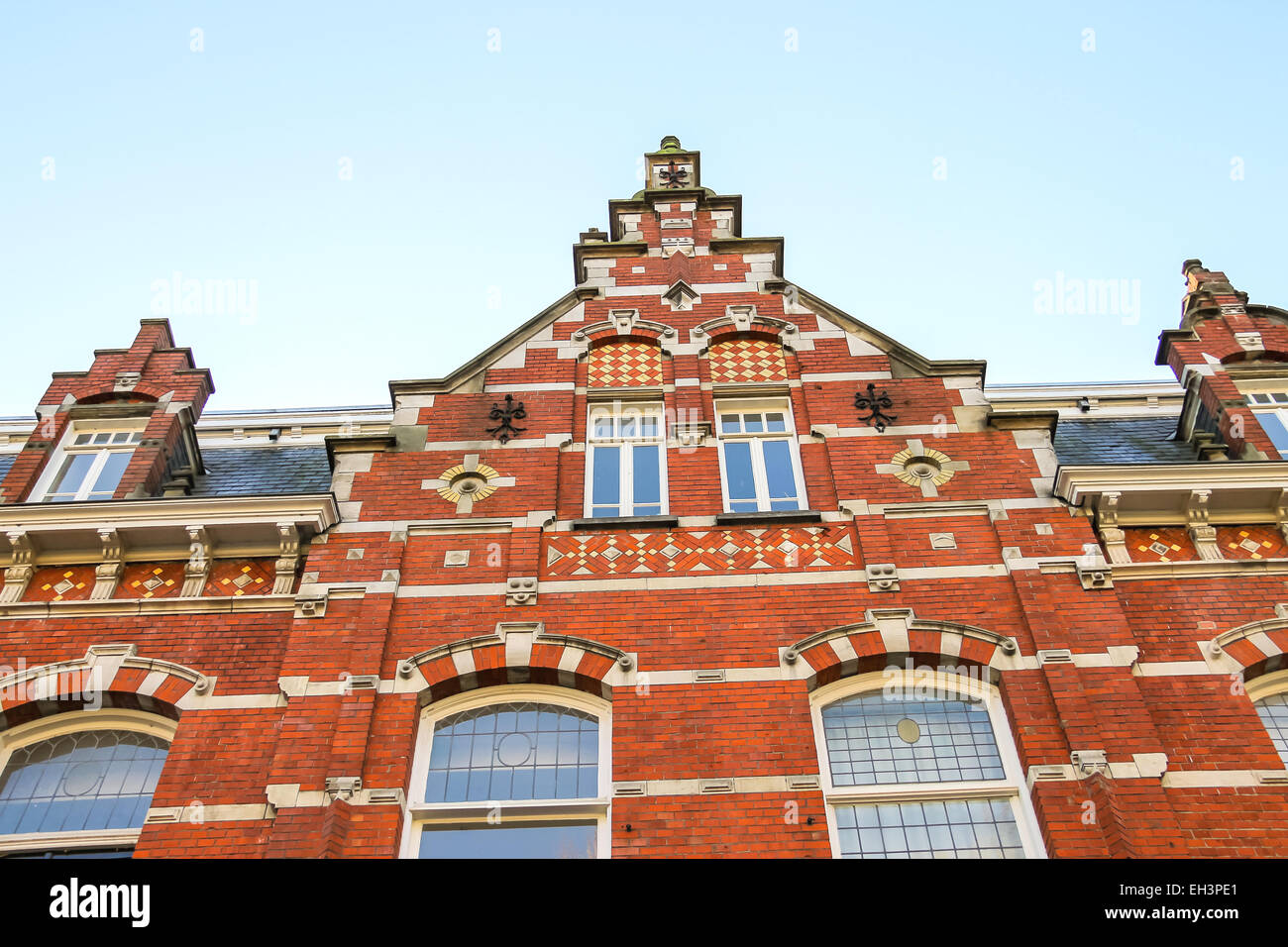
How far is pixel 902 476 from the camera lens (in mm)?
12398

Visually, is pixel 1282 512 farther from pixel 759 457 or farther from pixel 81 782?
pixel 81 782

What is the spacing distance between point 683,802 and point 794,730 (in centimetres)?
123

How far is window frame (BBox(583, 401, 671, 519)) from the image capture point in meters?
12.4

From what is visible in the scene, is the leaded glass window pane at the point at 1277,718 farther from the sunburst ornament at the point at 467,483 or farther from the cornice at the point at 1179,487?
the sunburst ornament at the point at 467,483

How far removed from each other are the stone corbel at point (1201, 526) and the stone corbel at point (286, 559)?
9.50m

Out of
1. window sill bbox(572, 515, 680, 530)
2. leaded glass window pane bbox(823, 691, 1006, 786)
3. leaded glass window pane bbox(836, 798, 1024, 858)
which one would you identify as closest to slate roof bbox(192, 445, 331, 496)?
window sill bbox(572, 515, 680, 530)

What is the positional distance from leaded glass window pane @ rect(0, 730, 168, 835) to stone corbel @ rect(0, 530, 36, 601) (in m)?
1.92

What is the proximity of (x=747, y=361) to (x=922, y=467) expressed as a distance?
2828 millimetres

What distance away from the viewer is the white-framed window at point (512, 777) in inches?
372

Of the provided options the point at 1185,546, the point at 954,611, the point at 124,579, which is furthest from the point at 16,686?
the point at 1185,546

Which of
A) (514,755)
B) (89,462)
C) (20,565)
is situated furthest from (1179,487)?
(89,462)

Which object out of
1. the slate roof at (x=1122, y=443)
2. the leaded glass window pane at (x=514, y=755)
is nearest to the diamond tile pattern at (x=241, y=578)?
the leaded glass window pane at (x=514, y=755)

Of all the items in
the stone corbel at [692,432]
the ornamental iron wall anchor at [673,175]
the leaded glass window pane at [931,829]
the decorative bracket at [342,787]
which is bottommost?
the leaded glass window pane at [931,829]

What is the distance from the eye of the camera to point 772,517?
1182cm
